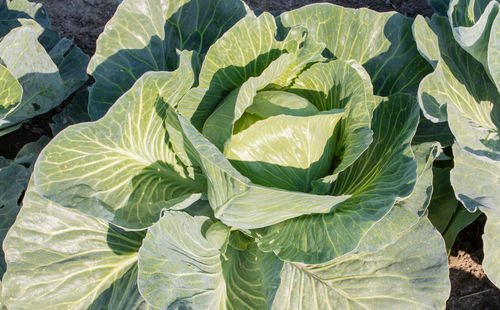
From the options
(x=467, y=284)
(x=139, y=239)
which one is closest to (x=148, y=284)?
(x=139, y=239)

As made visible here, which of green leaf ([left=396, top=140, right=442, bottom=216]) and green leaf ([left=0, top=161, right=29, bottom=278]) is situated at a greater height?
green leaf ([left=396, top=140, right=442, bottom=216])

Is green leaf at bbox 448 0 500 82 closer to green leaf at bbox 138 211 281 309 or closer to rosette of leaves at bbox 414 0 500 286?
rosette of leaves at bbox 414 0 500 286

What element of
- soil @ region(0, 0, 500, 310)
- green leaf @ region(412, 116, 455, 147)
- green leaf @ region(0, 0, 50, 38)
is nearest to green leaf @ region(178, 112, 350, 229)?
green leaf @ region(412, 116, 455, 147)

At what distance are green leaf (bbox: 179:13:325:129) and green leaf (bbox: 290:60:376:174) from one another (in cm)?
7

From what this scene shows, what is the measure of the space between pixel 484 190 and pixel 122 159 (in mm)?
1553

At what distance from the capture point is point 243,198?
66.7 inches

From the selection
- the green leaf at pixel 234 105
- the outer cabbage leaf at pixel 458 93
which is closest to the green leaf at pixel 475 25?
the outer cabbage leaf at pixel 458 93

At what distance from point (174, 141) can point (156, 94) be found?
242mm

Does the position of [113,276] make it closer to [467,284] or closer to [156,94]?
[156,94]

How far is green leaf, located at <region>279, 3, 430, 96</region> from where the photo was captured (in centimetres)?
228

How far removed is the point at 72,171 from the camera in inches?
74.6

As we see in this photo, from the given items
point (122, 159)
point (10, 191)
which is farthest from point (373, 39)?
point (10, 191)

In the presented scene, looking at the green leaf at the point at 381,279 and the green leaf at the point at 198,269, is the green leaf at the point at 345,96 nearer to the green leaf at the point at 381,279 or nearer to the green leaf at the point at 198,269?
the green leaf at the point at 381,279

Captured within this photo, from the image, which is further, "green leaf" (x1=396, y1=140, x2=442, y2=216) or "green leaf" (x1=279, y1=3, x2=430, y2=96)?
"green leaf" (x1=279, y1=3, x2=430, y2=96)
